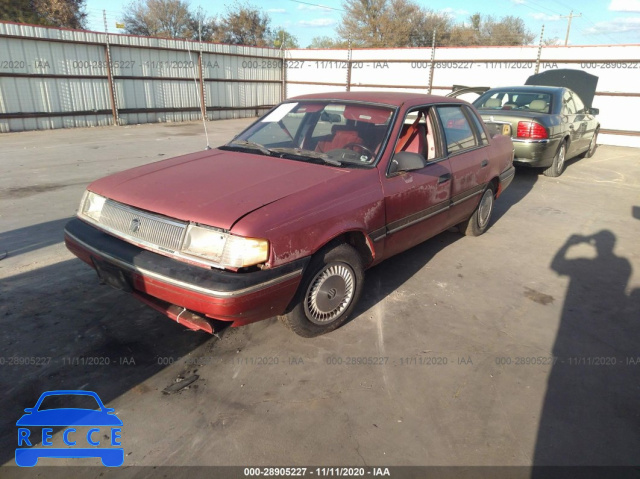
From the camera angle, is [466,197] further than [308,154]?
Yes

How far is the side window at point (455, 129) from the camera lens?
431cm

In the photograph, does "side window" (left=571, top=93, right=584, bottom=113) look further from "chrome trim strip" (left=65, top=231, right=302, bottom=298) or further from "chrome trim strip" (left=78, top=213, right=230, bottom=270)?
"chrome trim strip" (left=78, top=213, right=230, bottom=270)

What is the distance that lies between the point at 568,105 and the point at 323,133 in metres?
7.11

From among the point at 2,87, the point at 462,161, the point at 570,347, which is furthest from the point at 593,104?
the point at 2,87

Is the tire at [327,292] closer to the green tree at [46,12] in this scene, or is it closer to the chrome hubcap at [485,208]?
the chrome hubcap at [485,208]

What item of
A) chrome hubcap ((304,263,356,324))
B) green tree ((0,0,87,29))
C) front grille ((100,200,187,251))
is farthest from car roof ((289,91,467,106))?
green tree ((0,0,87,29))

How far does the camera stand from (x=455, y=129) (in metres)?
4.53

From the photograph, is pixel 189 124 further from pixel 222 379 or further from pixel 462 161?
pixel 222 379

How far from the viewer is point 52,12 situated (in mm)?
28422

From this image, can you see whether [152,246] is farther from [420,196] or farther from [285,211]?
[420,196]

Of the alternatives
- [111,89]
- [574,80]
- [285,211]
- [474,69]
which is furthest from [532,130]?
[111,89]

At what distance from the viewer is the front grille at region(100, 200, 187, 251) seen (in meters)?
2.68

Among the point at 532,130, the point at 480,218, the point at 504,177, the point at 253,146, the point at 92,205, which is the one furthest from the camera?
the point at 532,130

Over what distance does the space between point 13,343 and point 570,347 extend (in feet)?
12.8
